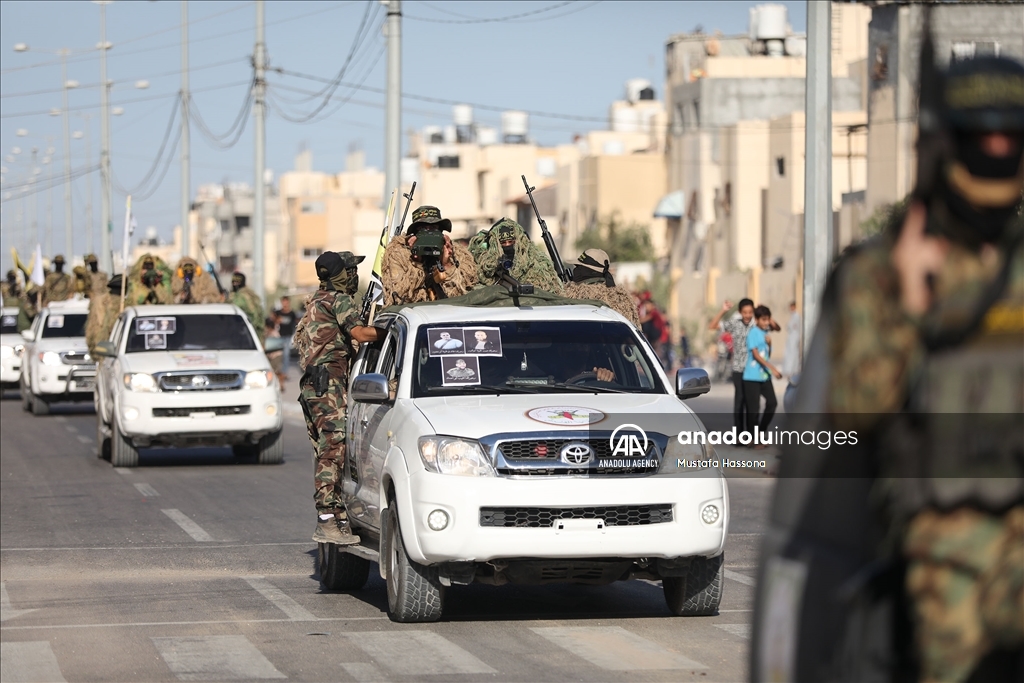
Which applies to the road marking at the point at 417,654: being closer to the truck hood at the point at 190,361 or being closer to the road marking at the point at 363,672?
the road marking at the point at 363,672

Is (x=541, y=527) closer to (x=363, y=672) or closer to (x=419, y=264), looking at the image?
(x=363, y=672)

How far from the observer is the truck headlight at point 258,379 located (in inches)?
787

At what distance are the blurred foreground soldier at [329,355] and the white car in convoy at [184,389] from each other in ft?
28.1

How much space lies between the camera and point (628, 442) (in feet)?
Result: 30.1

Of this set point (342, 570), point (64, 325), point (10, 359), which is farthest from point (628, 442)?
point (10, 359)

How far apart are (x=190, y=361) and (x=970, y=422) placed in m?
18.0

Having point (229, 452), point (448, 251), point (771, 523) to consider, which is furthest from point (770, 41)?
point (771, 523)

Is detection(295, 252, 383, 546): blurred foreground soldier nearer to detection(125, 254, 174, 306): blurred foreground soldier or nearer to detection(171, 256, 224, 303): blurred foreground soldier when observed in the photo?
detection(125, 254, 174, 306): blurred foreground soldier

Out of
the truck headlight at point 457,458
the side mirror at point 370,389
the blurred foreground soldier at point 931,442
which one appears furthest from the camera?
the side mirror at point 370,389

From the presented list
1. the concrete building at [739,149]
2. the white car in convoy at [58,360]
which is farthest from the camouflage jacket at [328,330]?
the concrete building at [739,149]

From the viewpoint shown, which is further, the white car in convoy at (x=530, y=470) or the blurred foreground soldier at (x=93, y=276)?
the blurred foreground soldier at (x=93, y=276)

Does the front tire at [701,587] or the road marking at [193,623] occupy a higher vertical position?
the front tire at [701,587]

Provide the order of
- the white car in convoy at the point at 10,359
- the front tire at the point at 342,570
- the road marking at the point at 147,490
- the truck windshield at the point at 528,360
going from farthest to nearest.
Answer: the white car in convoy at the point at 10,359 → the road marking at the point at 147,490 → the front tire at the point at 342,570 → the truck windshield at the point at 528,360

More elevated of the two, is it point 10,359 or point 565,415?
point 565,415
